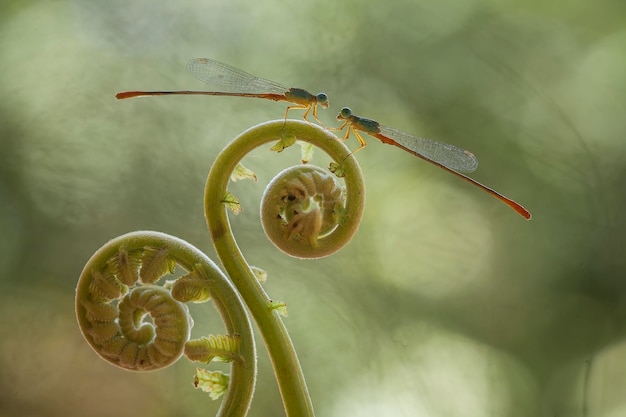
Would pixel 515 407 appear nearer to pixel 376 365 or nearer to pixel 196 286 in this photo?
pixel 376 365

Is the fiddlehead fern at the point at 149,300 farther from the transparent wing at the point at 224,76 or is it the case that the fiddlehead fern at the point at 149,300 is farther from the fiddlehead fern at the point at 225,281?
the transparent wing at the point at 224,76

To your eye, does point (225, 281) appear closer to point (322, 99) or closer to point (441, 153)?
point (322, 99)

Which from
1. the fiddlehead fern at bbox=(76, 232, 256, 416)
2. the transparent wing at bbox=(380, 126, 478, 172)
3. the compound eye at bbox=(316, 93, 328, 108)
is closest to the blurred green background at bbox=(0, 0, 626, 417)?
the transparent wing at bbox=(380, 126, 478, 172)

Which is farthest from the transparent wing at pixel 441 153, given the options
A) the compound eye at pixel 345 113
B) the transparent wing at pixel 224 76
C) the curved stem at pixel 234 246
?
the curved stem at pixel 234 246

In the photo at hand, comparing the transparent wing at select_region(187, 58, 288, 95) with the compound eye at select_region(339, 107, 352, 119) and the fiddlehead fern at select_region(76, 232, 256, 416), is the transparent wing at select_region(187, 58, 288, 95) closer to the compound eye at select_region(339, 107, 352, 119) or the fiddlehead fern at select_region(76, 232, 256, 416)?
the compound eye at select_region(339, 107, 352, 119)

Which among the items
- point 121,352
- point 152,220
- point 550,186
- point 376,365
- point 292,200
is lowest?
point 121,352

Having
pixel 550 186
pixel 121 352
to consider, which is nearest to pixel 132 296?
pixel 121 352
